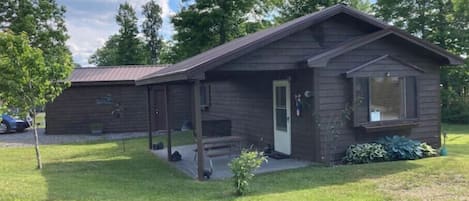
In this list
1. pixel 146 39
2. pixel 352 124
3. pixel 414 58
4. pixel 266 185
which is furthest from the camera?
pixel 146 39

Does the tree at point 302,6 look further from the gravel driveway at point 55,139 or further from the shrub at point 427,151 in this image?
the shrub at point 427,151

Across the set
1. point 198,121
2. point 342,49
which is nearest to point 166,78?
point 198,121

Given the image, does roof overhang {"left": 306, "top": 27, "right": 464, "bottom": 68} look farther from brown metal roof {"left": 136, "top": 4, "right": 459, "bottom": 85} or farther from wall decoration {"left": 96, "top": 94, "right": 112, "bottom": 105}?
wall decoration {"left": 96, "top": 94, "right": 112, "bottom": 105}

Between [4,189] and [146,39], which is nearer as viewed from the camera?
[4,189]

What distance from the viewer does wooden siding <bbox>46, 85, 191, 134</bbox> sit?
61.2 ft

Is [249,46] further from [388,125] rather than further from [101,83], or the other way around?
[101,83]

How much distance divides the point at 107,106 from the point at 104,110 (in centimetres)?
21

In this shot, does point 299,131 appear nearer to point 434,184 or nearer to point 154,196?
point 434,184

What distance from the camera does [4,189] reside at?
6676 mm

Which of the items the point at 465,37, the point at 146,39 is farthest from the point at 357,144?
the point at 146,39

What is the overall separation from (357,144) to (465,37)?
1657cm

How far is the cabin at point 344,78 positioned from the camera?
8.73 meters

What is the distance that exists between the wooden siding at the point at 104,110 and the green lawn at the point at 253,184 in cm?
882

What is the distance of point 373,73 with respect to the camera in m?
9.17
